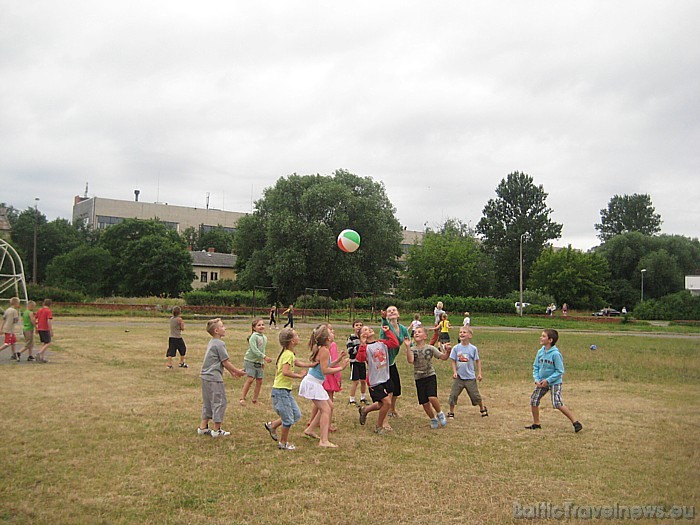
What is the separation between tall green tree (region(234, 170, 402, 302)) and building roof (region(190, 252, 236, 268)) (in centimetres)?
2491

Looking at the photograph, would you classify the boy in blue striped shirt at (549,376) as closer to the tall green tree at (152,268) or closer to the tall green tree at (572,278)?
the tall green tree at (572,278)

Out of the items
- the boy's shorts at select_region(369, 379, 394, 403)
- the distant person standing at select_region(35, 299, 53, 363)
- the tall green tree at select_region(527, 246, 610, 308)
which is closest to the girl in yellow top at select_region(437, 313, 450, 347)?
the boy's shorts at select_region(369, 379, 394, 403)

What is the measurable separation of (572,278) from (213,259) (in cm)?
4914

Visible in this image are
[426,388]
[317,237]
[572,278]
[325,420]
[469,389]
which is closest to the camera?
[325,420]

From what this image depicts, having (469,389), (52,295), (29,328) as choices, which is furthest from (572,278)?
(469,389)

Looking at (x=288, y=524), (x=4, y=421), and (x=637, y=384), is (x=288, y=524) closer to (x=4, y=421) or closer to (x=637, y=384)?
(x=4, y=421)

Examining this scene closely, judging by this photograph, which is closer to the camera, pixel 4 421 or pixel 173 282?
pixel 4 421

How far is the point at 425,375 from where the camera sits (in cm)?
938

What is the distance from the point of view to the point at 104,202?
94875mm

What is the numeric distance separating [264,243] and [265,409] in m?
49.8

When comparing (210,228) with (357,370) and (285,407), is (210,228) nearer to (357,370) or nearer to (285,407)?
(357,370)

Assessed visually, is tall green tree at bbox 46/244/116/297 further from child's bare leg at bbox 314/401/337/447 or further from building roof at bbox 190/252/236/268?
child's bare leg at bbox 314/401/337/447

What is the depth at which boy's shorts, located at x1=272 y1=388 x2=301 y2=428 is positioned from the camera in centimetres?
784

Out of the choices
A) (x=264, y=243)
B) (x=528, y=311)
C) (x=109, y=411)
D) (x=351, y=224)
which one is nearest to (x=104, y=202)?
(x=264, y=243)
